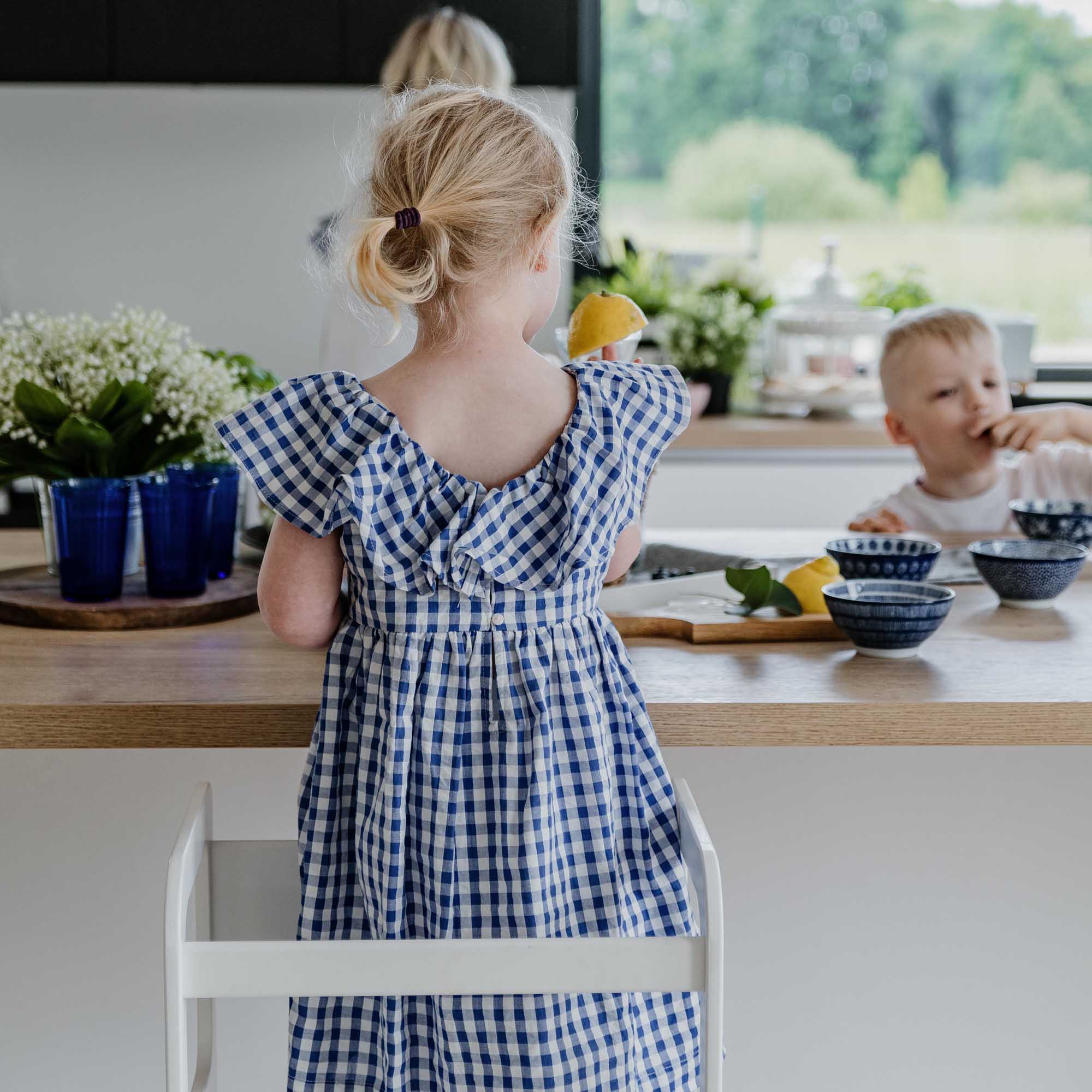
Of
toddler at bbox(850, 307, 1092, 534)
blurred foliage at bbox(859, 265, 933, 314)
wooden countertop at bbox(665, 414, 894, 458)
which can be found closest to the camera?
toddler at bbox(850, 307, 1092, 534)

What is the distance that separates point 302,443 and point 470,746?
0.90 ft

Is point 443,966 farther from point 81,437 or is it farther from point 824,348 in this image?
point 824,348

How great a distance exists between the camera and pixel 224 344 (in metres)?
3.37

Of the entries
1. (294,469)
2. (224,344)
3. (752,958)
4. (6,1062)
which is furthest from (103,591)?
(224,344)

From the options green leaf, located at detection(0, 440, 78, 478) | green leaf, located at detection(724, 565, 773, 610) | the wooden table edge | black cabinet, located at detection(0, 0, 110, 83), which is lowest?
the wooden table edge

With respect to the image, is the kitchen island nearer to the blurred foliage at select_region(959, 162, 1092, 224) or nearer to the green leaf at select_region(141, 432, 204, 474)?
the green leaf at select_region(141, 432, 204, 474)

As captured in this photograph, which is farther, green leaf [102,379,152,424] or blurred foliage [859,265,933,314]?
blurred foliage [859,265,933,314]

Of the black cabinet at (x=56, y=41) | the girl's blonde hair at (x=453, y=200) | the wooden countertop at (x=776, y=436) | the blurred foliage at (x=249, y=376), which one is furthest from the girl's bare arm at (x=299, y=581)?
the black cabinet at (x=56, y=41)

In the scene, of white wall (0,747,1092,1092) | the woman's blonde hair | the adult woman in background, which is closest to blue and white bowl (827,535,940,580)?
white wall (0,747,1092,1092)

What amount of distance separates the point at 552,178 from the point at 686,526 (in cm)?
205

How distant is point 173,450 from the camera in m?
1.44

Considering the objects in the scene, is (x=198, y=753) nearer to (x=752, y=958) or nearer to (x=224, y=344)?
(x=752, y=958)

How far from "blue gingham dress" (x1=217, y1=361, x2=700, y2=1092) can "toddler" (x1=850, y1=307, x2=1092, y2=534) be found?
3.02 ft

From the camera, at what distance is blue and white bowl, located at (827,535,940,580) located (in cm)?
139
